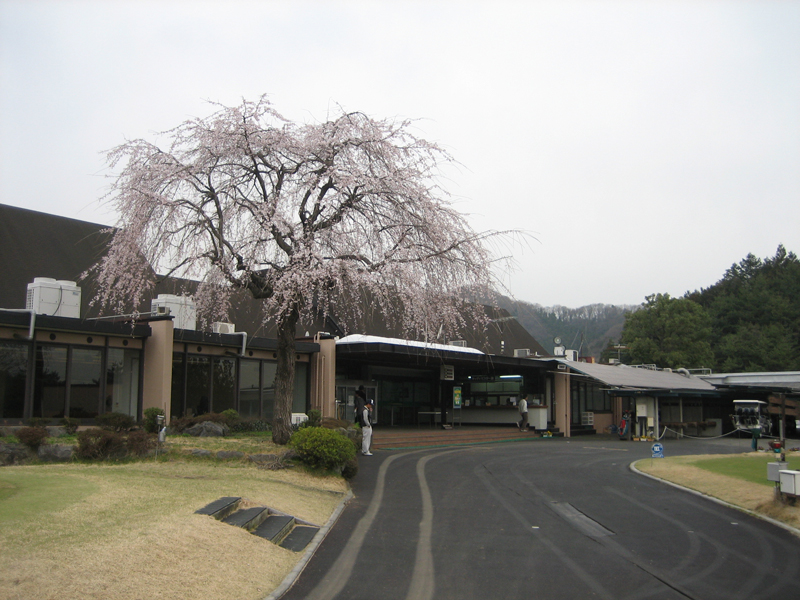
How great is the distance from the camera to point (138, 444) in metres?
13.4

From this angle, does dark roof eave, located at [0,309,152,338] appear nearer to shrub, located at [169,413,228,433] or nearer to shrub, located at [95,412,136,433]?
shrub, located at [95,412,136,433]

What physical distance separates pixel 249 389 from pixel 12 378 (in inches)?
311

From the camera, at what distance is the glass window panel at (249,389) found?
2252 centimetres

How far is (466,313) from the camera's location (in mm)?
15023

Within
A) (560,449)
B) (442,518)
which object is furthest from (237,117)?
(560,449)

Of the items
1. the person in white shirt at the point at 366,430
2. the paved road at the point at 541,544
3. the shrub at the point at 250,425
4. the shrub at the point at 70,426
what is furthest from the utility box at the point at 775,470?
the shrub at the point at 70,426

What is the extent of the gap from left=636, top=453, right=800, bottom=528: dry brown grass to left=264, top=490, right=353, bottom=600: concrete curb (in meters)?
7.36

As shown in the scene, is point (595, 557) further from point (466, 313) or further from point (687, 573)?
point (466, 313)

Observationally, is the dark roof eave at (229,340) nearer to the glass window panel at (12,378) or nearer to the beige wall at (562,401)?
the glass window panel at (12,378)

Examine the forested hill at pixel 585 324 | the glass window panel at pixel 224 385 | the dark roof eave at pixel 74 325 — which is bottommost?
the glass window panel at pixel 224 385

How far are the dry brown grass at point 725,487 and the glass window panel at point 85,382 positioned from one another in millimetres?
15041

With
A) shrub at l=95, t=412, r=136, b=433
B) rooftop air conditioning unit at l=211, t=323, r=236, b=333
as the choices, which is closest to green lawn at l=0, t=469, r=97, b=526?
shrub at l=95, t=412, r=136, b=433

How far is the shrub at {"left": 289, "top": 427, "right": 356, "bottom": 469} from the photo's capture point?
522 inches

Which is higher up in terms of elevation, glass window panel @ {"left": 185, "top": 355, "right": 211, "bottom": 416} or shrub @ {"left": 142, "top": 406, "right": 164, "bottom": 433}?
glass window panel @ {"left": 185, "top": 355, "right": 211, "bottom": 416}
